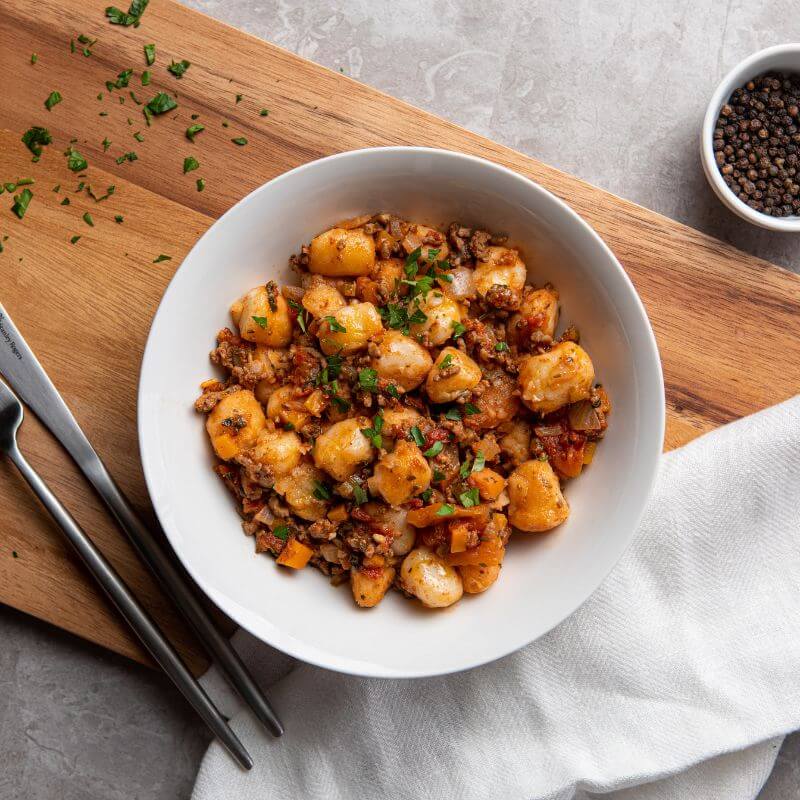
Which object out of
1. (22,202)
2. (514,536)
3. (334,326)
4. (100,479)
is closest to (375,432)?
(334,326)

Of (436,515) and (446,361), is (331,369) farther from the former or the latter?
(436,515)

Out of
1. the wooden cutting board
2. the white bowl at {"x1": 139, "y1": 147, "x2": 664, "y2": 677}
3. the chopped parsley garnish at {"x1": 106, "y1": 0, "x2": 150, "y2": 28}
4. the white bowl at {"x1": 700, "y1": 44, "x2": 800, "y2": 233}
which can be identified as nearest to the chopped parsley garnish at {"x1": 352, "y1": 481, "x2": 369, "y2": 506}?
the white bowl at {"x1": 139, "y1": 147, "x2": 664, "y2": 677}

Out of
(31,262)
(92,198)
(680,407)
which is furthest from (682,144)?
(31,262)

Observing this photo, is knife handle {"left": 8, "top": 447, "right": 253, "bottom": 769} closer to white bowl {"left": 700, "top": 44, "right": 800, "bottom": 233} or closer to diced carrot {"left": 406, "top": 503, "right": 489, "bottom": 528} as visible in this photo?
diced carrot {"left": 406, "top": 503, "right": 489, "bottom": 528}

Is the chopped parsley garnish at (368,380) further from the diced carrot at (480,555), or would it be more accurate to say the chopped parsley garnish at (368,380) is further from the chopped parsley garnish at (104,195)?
the chopped parsley garnish at (104,195)

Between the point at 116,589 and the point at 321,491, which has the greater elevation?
the point at 321,491
